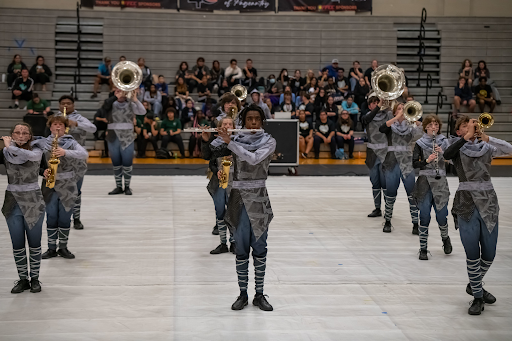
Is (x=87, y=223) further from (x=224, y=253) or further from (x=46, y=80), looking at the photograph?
(x=46, y=80)

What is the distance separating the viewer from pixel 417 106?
8594 millimetres

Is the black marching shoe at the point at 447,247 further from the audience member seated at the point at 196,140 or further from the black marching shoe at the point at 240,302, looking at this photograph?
the audience member seated at the point at 196,140

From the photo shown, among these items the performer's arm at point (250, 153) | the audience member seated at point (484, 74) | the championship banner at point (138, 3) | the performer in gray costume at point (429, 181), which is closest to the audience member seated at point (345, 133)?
the audience member seated at point (484, 74)

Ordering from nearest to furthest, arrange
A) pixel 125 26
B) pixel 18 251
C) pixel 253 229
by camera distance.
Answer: pixel 253 229 → pixel 18 251 → pixel 125 26

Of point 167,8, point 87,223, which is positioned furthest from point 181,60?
point 87,223

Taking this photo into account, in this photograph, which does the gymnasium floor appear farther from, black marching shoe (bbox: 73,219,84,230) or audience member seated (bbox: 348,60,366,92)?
audience member seated (bbox: 348,60,366,92)

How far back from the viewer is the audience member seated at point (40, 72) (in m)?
19.3

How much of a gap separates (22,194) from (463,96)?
16.4 meters

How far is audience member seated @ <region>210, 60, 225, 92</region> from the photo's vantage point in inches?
770

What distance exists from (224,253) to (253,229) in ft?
7.51

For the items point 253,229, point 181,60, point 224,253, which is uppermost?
point 181,60

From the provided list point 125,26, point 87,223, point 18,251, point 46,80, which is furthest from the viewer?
point 125,26

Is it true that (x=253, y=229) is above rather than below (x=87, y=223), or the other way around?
above

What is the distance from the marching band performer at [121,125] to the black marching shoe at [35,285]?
5228 mm
